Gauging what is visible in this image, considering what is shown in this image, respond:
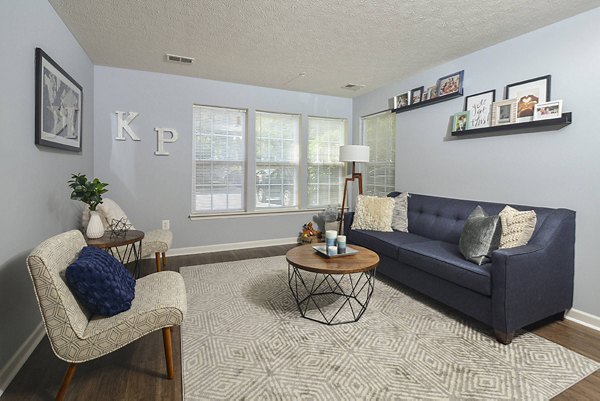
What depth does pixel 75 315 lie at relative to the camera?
144cm

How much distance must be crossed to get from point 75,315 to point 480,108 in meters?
3.64

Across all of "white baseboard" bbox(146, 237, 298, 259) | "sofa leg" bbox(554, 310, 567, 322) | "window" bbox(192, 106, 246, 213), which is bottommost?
"sofa leg" bbox(554, 310, 567, 322)

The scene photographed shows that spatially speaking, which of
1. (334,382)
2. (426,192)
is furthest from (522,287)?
(426,192)

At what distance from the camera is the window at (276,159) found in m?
4.62

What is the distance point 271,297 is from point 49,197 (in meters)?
1.94

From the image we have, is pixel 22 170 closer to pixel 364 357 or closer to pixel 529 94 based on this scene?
pixel 364 357

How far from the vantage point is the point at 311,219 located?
5.01 m

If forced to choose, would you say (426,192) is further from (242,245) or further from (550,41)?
(242,245)

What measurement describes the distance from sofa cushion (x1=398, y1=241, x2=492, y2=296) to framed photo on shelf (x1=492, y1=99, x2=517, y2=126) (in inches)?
49.1

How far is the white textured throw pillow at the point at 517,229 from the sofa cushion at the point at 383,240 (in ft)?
2.85

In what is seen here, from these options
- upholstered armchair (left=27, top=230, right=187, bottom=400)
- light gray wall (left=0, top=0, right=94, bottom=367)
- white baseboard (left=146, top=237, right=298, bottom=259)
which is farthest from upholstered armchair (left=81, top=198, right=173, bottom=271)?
upholstered armchair (left=27, top=230, right=187, bottom=400)

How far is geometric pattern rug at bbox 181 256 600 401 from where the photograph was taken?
5.25 ft

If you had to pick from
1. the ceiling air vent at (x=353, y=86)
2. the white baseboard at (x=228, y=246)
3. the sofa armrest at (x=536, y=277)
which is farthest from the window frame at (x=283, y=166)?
the sofa armrest at (x=536, y=277)

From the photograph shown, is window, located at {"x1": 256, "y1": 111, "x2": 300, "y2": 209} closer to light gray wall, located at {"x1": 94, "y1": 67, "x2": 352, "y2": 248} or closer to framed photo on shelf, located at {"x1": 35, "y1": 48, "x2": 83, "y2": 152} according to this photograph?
light gray wall, located at {"x1": 94, "y1": 67, "x2": 352, "y2": 248}
